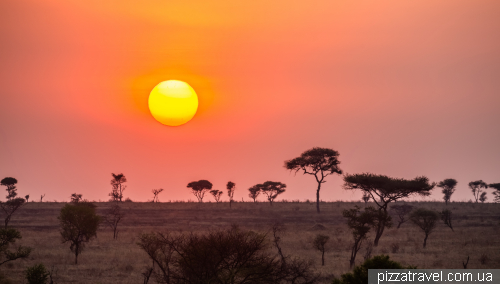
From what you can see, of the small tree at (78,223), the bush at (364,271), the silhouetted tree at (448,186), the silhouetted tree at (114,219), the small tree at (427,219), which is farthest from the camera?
the silhouetted tree at (448,186)

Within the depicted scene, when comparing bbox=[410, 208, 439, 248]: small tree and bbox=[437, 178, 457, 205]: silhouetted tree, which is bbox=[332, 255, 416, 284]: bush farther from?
bbox=[437, 178, 457, 205]: silhouetted tree

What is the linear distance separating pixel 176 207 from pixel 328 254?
53754mm

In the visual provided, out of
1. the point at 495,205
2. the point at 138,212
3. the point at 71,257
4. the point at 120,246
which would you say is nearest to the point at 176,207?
the point at 138,212

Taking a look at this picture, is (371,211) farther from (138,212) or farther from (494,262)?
(138,212)

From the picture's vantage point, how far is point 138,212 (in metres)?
90.2

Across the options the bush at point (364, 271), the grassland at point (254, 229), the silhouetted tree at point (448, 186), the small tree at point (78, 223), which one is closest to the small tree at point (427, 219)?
the grassland at point (254, 229)

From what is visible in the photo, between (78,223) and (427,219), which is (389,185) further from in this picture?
(78,223)

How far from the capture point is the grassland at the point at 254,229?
42125 millimetres

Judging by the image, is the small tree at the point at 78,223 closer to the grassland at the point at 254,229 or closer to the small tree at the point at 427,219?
the grassland at the point at 254,229

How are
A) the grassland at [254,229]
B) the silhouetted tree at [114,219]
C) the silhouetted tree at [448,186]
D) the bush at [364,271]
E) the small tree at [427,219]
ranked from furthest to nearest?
the silhouetted tree at [448,186] < the silhouetted tree at [114,219] < the small tree at [427,219] < the grassland at [254,229] < the bush at [364,271]

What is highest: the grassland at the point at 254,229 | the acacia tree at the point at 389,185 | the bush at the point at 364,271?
the acacia tree at the point at 389,185

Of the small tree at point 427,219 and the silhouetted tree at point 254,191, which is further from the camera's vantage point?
the silhouetted tree at point 254,191

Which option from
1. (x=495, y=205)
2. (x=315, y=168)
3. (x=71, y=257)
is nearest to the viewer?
(x=71, y=257)

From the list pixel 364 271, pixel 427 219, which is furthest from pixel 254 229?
pixel 364 271
